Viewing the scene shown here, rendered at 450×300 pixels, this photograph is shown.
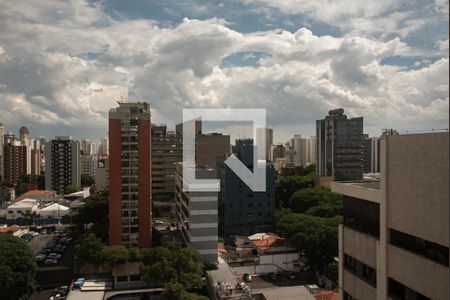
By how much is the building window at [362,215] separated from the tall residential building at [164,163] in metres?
20.0

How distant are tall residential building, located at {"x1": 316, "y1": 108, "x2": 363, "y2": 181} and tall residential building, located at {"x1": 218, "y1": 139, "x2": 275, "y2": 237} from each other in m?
8.86

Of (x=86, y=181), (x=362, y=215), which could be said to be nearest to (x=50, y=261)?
(x=362, y=215)

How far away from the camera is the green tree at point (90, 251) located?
1188cm

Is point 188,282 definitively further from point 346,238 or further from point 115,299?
point 346,238

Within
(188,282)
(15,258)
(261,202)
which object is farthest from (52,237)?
(188,282)

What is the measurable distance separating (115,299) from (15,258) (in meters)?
3.00

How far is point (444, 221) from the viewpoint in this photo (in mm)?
3416

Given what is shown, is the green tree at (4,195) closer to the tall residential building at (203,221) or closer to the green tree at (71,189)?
the green tree at (71,189)

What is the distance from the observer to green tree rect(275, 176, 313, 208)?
22.0 metres

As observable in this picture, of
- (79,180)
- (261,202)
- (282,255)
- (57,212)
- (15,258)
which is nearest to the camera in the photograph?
(15,258)

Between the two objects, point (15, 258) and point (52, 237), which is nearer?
point (15, 258)

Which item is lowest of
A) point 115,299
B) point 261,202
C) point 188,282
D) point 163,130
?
point 115,299

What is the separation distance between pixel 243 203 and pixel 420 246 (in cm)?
1419

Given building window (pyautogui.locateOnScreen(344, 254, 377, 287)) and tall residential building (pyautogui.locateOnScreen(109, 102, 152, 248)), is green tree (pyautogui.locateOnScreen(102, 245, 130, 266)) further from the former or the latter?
building window (pyautogui.locateOnScreen(344, 254, 377, 287))
